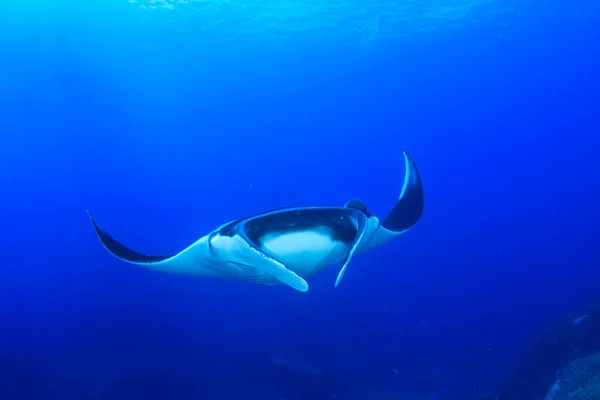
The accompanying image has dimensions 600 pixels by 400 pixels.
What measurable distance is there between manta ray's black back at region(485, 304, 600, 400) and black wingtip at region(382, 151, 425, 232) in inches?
187

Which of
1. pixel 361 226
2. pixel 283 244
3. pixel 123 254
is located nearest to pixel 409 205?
pixel 361 226

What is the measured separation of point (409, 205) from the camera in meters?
4.89

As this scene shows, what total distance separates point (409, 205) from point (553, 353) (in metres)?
5.22

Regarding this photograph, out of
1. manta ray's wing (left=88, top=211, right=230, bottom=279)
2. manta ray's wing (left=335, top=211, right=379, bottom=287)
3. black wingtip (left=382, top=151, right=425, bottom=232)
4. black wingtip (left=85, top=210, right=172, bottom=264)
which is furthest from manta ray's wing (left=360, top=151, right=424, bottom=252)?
black wingtip (left=85, top=210, right=172, bottom=264)

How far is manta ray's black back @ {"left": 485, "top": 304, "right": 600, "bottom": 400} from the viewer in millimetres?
7285

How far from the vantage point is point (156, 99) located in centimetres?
3250

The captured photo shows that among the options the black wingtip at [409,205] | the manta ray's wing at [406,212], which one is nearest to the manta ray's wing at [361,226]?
the manta ray's wing at [406,212]

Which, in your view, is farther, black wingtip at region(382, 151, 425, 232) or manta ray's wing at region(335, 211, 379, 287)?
black wingtip at region(382, 151, 425, 232)

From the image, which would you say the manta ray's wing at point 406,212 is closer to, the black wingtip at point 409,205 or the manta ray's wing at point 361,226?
the black wingtip at point 409,205

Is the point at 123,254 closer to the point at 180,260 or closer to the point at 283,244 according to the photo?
the point at 180,260

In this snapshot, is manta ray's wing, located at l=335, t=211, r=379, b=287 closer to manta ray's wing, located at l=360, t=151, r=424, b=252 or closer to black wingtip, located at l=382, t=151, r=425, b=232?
manta ray's wing, located at l=360, t=151, r=424, b=252

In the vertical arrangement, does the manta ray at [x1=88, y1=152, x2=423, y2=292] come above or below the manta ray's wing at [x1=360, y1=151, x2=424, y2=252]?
below

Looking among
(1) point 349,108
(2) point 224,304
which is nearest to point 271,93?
(1) point 349,108

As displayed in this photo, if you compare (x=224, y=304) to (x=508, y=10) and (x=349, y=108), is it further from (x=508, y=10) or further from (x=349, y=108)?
(x=349, y=108)
